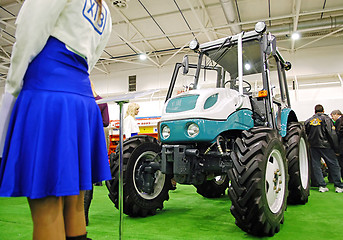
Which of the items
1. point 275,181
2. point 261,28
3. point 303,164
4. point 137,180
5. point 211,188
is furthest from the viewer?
point 211,188

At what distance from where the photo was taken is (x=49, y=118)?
102cm

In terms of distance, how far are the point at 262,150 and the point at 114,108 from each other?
1374 cm

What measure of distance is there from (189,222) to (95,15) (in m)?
2.60

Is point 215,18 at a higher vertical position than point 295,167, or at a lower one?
higher

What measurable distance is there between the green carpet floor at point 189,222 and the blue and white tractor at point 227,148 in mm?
222

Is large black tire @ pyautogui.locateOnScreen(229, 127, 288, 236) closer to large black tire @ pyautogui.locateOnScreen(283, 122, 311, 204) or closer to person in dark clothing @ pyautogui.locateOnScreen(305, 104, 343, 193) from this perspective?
large black tire @ pyautogui.locateOnScreen(283, 122, 311, 204)

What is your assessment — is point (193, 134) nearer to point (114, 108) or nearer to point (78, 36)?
point (78, 36)

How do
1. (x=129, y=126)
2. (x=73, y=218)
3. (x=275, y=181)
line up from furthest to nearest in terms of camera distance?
1. (x=129, y=126)
2. (x=275, y=181)
3. (x=73, y=218)

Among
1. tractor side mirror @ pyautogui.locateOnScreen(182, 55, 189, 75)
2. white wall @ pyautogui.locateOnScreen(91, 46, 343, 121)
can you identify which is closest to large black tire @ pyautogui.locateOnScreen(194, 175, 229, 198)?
tractor side mirror @ pyautogui.locateOnScreen(182, 55, 189, 75)

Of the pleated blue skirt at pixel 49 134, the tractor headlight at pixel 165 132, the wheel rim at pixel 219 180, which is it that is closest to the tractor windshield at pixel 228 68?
the tractor headlight at pixel 165 132

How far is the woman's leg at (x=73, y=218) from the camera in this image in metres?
1.15

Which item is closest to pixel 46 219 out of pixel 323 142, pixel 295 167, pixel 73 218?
pixel 73 218

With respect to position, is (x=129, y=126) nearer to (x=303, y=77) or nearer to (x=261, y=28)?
(x=261, y=28)

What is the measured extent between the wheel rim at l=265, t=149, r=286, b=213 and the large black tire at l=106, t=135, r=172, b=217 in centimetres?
141
